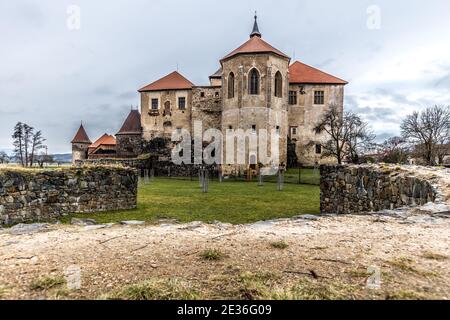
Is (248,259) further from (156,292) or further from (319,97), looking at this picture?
(319,97)

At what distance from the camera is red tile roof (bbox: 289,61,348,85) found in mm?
37188

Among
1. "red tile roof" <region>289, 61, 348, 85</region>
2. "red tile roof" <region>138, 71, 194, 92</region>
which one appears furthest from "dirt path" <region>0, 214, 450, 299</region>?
"red tile roof" <region>138, 71, 194, 92</region>

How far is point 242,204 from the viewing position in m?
12.1

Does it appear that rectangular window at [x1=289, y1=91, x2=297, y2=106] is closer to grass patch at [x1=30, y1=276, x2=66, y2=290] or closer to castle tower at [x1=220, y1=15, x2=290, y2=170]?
castle tower at [x1=220, y1=15, x2=290, y2=170]

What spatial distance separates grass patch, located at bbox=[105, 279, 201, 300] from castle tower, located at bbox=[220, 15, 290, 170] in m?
28.2

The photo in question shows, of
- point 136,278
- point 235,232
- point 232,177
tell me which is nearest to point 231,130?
point 232,177

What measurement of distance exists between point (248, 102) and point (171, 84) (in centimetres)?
1529

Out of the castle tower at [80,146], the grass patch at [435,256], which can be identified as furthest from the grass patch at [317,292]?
Result: the castle tower at [80,146]

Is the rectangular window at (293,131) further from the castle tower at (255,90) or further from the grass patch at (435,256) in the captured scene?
the grass patch at (435,256)

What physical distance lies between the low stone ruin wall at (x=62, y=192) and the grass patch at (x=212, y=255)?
7.74m

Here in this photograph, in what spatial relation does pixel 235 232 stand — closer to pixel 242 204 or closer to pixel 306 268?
pixel 306 268

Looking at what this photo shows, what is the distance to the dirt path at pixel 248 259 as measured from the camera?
8.41 feet

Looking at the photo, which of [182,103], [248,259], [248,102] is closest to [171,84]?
[182,103]

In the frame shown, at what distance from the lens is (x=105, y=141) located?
49.4m
